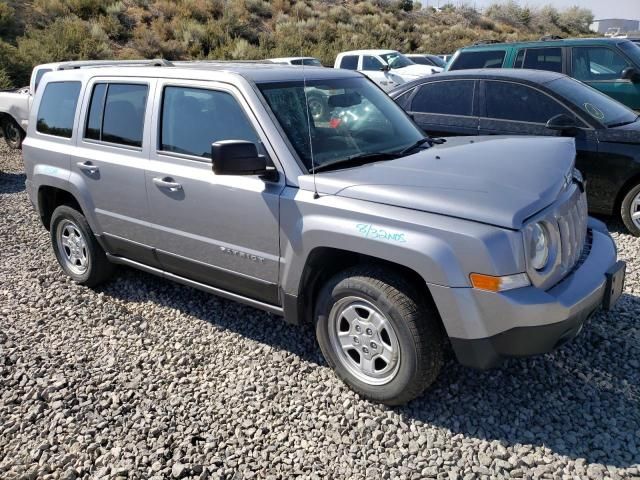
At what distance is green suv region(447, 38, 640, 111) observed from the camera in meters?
8.41

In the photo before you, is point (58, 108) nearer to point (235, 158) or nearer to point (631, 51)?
point (235, 158)

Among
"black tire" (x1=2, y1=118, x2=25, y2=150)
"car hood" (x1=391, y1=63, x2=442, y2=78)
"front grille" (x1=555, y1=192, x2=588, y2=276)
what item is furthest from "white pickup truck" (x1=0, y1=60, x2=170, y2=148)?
"front grille" (x1=555, y1=192, x2=588, y2=276)

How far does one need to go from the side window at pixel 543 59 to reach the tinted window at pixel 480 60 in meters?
0.29

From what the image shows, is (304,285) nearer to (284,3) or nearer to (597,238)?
(597,238)

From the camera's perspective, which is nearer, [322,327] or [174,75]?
[322,327]

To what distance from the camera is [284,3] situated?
32.6 m

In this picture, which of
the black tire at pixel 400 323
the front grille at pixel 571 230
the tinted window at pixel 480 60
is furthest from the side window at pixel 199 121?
the tinted window at pixel 480 60

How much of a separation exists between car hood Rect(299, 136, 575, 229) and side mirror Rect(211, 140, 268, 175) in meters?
0.30

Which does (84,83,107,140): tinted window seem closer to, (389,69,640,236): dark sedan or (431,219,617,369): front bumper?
(431,219,617,369): front bumper

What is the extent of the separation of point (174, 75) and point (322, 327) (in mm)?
2000

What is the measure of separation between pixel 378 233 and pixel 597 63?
23.6 feet

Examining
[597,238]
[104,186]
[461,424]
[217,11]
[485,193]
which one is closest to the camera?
[485,193]

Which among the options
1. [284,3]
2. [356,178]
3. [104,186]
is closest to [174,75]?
[104,186]

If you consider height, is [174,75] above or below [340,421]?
above
